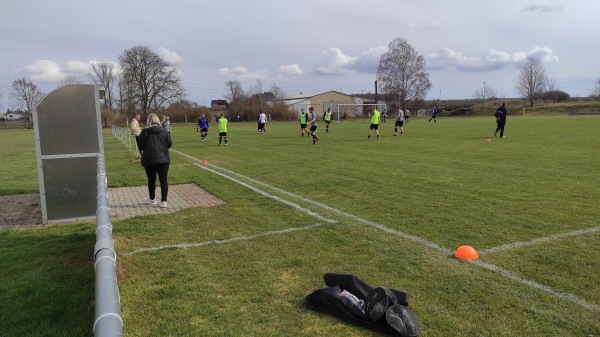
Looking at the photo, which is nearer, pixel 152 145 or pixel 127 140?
pixel 152 145

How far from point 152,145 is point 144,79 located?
65.0m

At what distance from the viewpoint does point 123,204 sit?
8211mm

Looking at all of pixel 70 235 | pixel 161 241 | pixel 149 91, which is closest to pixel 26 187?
pixel 70 235

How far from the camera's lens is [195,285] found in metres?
4.30

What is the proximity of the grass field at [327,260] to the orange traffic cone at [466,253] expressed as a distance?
7 centimetres

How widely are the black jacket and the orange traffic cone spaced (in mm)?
5277

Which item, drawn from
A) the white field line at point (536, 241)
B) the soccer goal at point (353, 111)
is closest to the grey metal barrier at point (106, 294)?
the white field line at point (536, 241)

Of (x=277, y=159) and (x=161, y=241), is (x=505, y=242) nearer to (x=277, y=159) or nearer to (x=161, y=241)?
(x=161, y=241)

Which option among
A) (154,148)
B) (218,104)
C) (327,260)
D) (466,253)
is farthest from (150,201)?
(218,104)

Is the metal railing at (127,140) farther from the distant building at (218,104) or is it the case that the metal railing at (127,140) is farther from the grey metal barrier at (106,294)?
the distant building at (218,104)

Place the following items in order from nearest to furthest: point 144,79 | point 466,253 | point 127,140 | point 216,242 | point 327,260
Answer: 1. point 466,253
2. point 327,260
3. point 216,242
4. point 127,140
5. point 144,79

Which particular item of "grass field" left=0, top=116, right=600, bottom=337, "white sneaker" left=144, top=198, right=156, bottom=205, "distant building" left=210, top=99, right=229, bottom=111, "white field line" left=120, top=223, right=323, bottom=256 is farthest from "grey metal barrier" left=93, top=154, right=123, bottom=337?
"distant building" left=210, top=99, right=229, bottom=111

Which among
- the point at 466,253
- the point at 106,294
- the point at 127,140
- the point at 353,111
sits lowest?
the point at 466,253

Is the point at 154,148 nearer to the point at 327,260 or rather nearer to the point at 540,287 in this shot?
the point at 327,260
